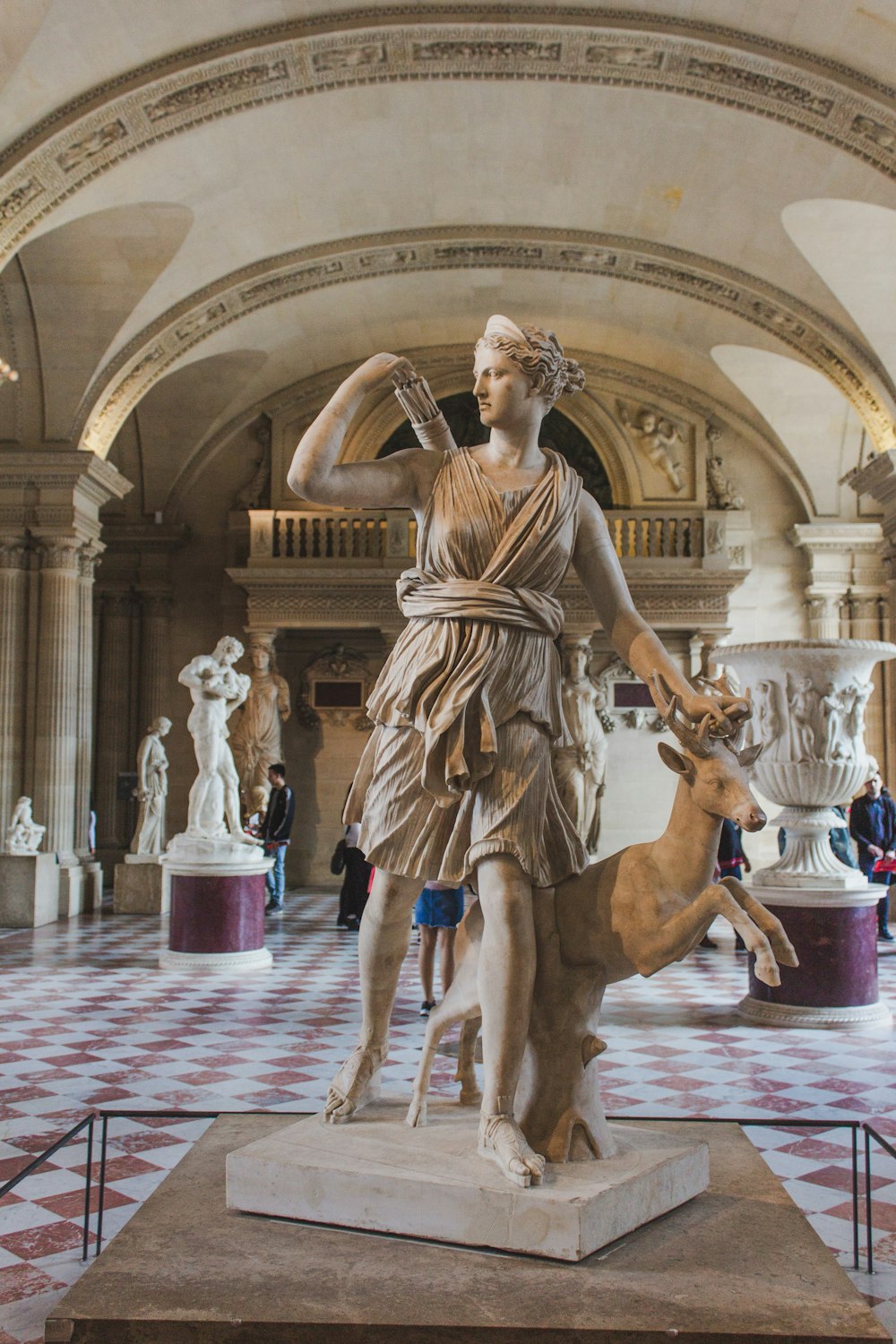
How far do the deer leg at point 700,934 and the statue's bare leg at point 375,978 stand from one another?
1.87 ft

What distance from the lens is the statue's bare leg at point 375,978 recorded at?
2.89m

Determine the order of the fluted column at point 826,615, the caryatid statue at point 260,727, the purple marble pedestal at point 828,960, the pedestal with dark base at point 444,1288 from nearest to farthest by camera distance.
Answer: the pedestal with dark base at point 444,1288, the purple marble pedestal at point 828,960, the caryatid statue at point 260,727, the fluted column at point 826,615

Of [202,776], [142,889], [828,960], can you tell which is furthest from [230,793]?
[828,960]

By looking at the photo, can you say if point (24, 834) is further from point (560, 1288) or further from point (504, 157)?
point (560, 1288)

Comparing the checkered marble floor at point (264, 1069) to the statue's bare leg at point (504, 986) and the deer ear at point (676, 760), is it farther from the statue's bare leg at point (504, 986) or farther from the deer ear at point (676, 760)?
the deer ear at point (676, 760)

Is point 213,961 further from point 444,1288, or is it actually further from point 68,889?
point 444,1288

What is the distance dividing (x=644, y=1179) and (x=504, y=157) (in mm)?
11942

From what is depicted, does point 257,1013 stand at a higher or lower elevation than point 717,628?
lower

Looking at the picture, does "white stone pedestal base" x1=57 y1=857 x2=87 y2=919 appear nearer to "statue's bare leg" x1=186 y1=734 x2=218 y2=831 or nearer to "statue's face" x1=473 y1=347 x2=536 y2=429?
"statue's bare leg" x1=186 y1=734 x2=218 y2=831

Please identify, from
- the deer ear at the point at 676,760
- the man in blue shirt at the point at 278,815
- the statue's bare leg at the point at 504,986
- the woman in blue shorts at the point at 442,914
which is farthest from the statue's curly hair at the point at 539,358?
the man in blue shirt at the point at 278,815

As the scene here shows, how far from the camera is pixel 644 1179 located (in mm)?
2584

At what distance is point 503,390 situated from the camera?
295 centimetres

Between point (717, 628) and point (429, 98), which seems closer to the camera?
point (429, 98)

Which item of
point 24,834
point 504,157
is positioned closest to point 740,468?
point 504,157
